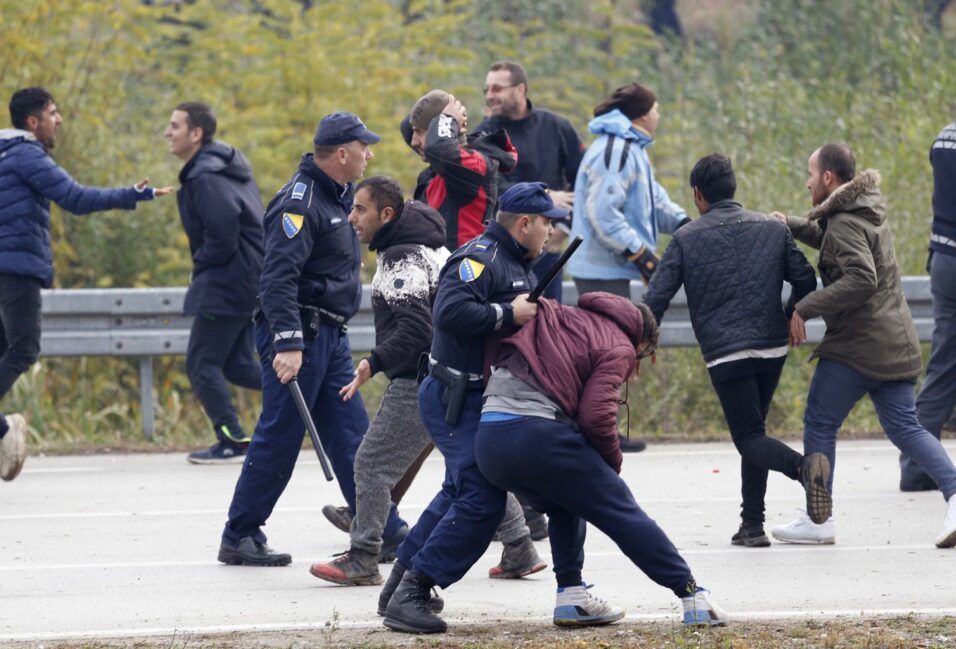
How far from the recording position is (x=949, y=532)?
7.64m

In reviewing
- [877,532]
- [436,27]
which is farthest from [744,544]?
[436,27]

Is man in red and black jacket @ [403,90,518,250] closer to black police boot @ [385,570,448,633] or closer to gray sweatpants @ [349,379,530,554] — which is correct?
gray sweatpants @ [349,379,530,554]

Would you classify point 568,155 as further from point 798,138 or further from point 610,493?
point 798,138

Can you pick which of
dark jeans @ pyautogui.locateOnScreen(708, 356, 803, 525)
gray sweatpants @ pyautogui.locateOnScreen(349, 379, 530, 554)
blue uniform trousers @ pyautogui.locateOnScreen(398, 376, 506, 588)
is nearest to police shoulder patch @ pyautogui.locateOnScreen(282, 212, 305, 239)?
gray sweatpants @ pyautogui.locateOnScreen(349, 379, 530, 554)

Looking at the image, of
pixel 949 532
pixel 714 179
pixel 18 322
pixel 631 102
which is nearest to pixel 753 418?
pixel 949 532

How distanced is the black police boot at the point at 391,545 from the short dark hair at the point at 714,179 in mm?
2081

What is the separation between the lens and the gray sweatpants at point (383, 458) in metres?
7.23

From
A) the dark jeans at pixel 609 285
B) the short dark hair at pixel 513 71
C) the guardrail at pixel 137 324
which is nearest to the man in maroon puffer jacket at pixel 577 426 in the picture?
the short dark hair at pixel 513 71

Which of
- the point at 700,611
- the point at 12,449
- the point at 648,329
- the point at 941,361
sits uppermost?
the point at 648,329

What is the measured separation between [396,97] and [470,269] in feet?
43.8

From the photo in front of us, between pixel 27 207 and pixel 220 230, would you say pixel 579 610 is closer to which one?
pixel 220 230

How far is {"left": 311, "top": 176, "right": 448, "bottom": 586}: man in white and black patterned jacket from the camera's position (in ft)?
23.5

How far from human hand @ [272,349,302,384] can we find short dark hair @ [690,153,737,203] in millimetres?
2018

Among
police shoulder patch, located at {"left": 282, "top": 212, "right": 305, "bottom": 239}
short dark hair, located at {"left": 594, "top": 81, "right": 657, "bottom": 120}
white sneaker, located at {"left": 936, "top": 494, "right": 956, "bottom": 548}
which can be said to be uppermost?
short dark hair, located at {"left": 594, "top": 81, "right": 657, "bottom": 120}
